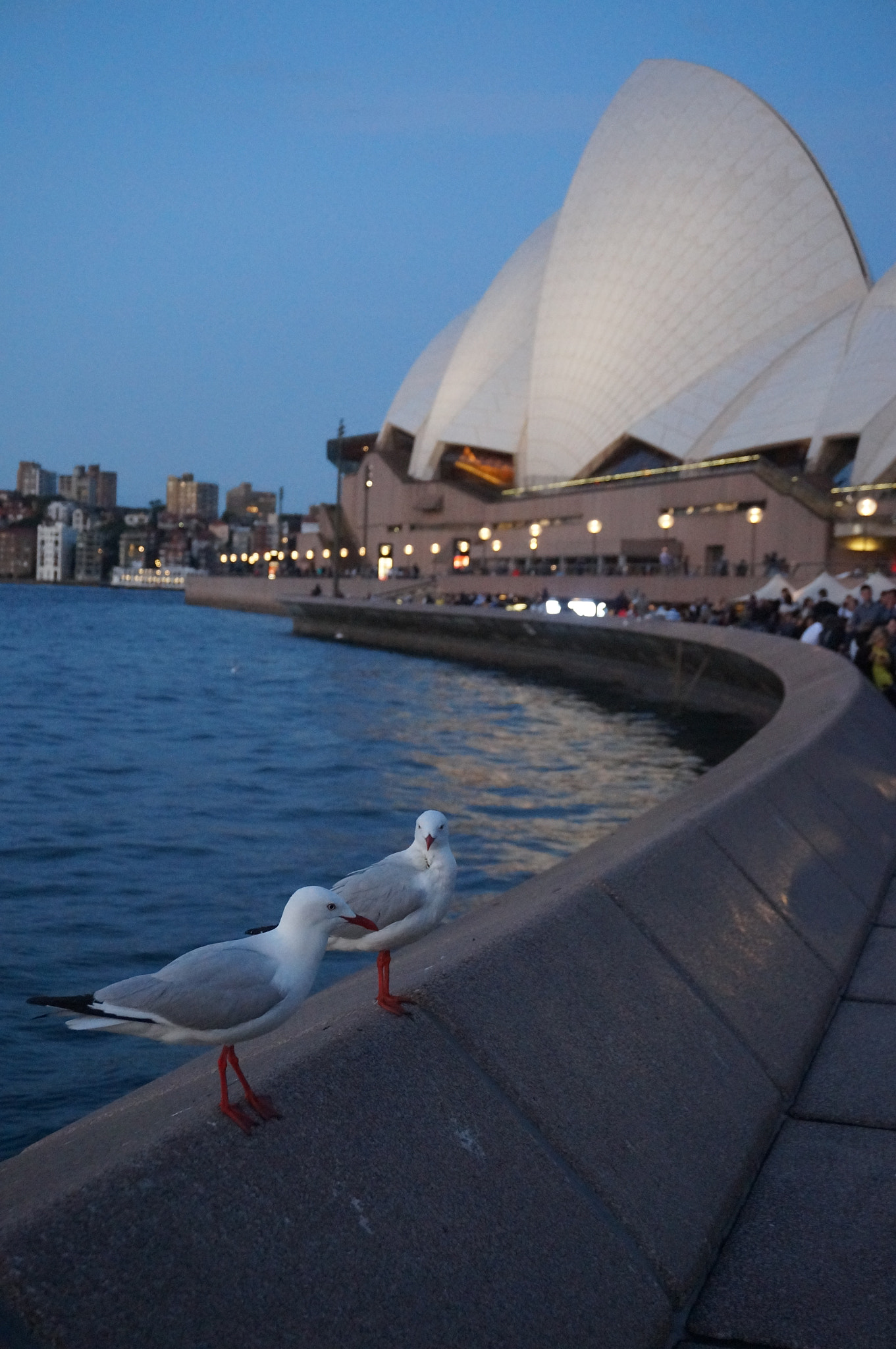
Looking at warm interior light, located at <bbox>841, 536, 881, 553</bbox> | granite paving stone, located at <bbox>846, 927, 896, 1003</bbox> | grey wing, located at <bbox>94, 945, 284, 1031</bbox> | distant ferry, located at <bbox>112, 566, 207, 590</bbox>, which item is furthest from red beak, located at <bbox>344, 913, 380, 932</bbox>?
distant ferry, located at <bbox>112, 566, 207, 590</bbox>

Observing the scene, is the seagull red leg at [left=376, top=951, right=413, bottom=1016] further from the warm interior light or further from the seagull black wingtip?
the warm interior light

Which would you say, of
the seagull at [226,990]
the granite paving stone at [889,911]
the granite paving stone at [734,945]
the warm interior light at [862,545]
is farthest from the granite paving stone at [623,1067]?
the warm interior light at [862,545]

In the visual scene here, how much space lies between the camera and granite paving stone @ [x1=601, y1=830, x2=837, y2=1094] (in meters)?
3.00

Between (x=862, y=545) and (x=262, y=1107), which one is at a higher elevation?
(x=862, y=545)

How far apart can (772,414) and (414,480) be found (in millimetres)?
23707

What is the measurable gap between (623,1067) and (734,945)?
92 centimetres

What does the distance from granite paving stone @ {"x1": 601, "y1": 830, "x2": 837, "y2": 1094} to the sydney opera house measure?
31698 millimetres

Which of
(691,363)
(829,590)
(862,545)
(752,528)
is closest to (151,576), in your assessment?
(691,363)

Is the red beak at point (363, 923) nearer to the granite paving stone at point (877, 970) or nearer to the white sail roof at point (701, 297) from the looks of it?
the granite paving stone at point (877, 970)

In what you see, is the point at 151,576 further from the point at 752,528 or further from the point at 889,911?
the point at 889,911

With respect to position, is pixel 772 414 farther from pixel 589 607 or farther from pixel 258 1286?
pixel 258 1286

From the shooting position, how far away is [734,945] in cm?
331

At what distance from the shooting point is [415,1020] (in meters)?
2.18

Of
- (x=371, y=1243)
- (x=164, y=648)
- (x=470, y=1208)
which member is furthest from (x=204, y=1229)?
(x=164, y=648)
